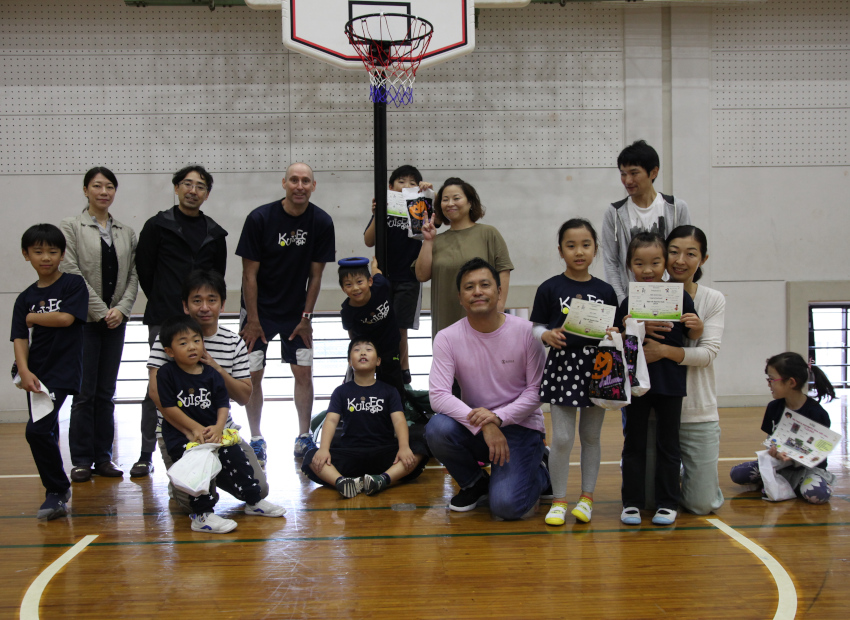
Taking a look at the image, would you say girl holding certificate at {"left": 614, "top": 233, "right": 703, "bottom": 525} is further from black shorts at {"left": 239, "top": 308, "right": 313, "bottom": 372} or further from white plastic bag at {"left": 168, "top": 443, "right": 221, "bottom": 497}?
black shorts at {"left": 239, "top": 308, "right": 313, "bottom": 372}

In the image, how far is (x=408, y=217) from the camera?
13.9 ft

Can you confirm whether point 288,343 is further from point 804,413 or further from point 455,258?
point 804,413

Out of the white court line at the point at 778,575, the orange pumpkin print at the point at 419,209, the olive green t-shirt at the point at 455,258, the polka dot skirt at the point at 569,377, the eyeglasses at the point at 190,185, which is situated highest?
the eyeglasses at the point at 190,185

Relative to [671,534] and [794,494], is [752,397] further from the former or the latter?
[671,534]

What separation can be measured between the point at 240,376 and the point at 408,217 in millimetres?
1514

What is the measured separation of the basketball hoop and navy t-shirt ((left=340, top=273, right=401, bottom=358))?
4.43ft

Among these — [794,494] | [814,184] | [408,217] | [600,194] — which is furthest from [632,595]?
[814,184]

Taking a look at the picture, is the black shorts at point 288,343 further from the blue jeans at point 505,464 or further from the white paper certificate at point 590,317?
the white paper certificate at point 590,317

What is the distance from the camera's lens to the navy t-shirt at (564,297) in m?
3.04

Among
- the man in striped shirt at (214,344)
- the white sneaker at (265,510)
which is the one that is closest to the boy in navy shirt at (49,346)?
the man in striped shirt at (214,344)

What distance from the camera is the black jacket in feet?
13.5

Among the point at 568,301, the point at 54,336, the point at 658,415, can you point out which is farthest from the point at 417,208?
the point at 54,336

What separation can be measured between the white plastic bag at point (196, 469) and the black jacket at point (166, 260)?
4.48 ft

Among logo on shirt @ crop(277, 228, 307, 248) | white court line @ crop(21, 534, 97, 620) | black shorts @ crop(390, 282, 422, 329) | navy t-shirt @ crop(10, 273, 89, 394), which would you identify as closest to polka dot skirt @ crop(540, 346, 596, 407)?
black shorts @ crop(390, 282, 422, 329)
